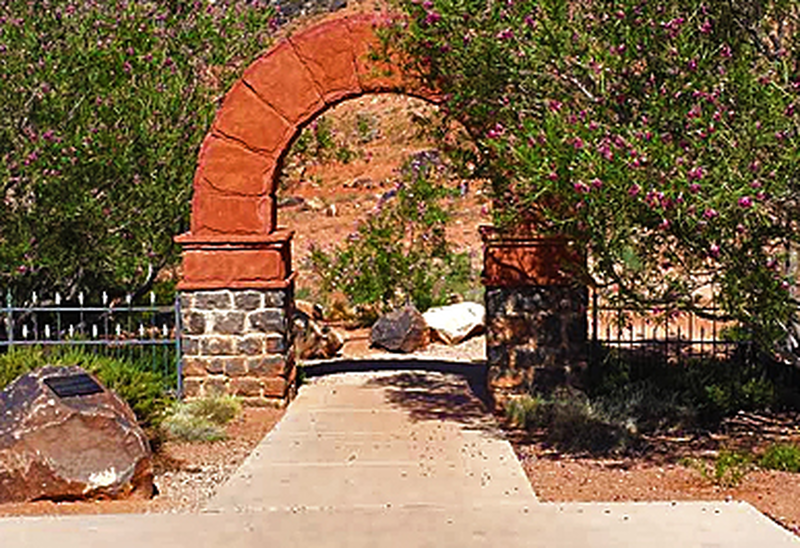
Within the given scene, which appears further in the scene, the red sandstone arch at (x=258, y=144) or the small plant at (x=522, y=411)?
the red sandstone arch at (x=258, y=144)

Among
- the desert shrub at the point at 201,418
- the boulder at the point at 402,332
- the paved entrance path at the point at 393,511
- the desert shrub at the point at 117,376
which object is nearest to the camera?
the paved entrance path at the point at 393,511

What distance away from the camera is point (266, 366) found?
12312 mm

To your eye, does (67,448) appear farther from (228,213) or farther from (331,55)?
(331,55)

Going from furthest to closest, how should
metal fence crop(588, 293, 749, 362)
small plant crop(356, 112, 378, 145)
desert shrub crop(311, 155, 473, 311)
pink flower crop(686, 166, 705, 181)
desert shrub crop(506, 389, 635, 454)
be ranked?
1. small plant crop(356, 112, 378, 145)
2. desert shrub crop(311, 155, 473, 311)
3. desert shrub crop(506, 389, 635, 454)
4. metal fence crop(588, 293, 749, 362)
5. pink flower crop(686, 166, 705, 181)

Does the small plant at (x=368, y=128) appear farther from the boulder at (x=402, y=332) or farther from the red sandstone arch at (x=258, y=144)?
the red sandstone arch at (x=258, y=144)

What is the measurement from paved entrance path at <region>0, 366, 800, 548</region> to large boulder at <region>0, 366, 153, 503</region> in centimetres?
57

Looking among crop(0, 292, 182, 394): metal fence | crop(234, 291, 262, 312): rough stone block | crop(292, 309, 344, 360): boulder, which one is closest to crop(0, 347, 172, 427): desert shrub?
crop(0, 292, 182, 394): metal fence

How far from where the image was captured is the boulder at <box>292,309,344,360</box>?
1652cm

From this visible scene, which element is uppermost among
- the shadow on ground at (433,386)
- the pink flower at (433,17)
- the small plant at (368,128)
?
the small plant at (368,128)

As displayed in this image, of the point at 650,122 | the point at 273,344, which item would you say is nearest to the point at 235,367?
the point at 273,344

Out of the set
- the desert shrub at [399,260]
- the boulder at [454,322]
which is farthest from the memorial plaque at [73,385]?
the desert shrub at [399,260]

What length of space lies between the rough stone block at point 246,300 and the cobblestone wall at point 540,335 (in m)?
2.33

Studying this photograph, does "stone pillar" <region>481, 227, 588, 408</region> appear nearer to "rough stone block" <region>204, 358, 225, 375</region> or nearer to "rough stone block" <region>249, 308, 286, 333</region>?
"rough stone block" <region>249, 308, 286, 333</region>

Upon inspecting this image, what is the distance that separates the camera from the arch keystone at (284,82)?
12.1 meters
